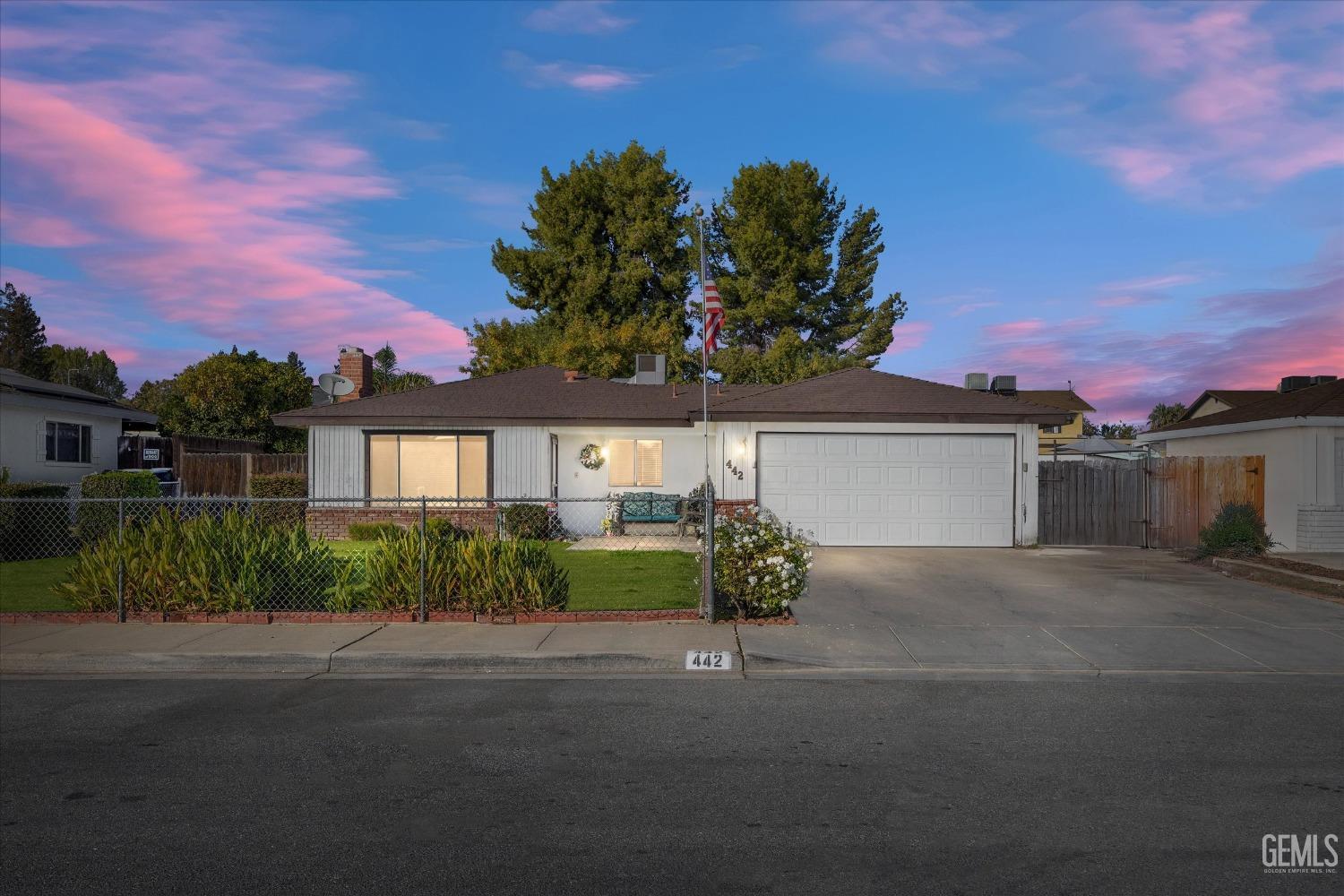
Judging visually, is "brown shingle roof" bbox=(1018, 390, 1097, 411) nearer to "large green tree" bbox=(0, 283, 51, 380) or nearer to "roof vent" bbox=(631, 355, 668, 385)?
"roof vent" bbox=(631, 355, 668, 385)

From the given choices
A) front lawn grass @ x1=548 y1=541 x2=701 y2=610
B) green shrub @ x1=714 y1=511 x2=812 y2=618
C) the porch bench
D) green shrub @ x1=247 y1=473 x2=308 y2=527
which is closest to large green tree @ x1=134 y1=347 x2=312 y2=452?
green shrub @ x1=247 y1=473 x2=308 y2=527

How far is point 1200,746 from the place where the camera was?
6.12m

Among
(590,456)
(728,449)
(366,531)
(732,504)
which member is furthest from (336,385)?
(732,504)

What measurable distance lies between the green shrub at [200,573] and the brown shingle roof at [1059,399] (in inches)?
2516

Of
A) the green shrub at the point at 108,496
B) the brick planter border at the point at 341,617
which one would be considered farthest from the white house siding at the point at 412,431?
the brick planter border at the point at 341,617

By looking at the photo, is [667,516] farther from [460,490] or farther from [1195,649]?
[1195,649]

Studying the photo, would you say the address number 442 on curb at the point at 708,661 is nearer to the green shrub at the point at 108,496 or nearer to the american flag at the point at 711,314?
the american flag at the point at 711,314

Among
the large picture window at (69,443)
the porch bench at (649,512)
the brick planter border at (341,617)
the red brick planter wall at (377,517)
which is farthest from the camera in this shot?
the large picture window at (69,443)

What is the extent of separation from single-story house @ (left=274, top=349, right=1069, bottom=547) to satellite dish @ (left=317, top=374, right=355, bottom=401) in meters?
0.44

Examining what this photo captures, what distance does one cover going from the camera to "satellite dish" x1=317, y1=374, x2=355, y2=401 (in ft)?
73.8

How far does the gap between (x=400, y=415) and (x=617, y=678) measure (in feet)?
44.0

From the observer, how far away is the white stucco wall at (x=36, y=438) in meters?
22.1

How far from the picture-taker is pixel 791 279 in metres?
39.5

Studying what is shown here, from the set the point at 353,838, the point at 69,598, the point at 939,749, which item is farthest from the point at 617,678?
the point at 69,598
